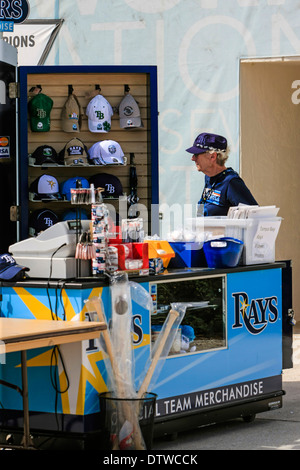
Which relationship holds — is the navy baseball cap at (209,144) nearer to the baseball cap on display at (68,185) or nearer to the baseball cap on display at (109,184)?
the baseball cap on display at (109,184)

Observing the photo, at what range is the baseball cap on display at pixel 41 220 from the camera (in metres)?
7.75

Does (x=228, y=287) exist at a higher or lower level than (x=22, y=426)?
higher

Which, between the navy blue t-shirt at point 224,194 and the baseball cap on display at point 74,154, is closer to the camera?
the navy blue t-shirt at point 224,194

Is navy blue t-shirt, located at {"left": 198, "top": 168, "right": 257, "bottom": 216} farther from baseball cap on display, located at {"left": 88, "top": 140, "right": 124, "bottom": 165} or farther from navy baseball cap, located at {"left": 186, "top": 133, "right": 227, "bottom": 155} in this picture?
baseball cap on display, located at {"left": 88, "top": 140, "right": 124, "bottom": 165}

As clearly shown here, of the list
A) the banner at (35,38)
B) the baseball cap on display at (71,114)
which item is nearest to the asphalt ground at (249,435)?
the baseball cap on display at (71,114)

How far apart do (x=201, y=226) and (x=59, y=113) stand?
269 centimetres

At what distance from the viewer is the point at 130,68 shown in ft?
25.5

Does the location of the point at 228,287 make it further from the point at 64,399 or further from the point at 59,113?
the point at 59,113

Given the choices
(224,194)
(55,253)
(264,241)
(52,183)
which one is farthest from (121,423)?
(52,183)

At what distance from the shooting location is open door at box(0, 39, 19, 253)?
7.44 metres

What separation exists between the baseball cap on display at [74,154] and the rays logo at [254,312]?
8.67 feet

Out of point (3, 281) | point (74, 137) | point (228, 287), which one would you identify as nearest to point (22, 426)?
point (3, 281)

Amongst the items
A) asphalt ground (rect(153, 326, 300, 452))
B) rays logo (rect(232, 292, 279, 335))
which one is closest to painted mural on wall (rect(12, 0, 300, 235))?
rays logo (rect(232, 292, 279, 335))
